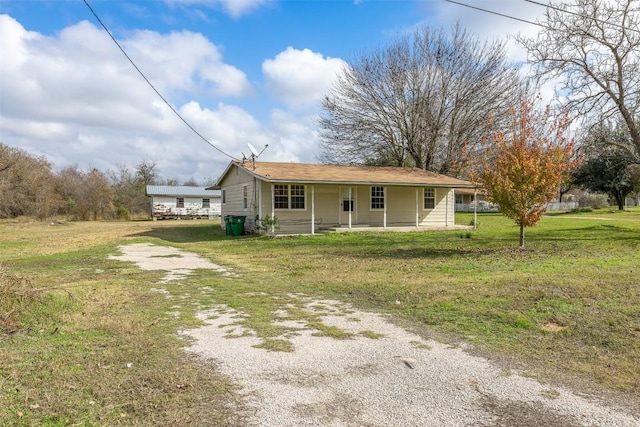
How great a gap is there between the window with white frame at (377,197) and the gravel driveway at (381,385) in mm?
17246

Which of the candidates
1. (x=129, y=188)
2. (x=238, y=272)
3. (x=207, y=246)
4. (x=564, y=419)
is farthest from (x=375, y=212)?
(x=129, y=188)

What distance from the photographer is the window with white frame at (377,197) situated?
2272 centimetres

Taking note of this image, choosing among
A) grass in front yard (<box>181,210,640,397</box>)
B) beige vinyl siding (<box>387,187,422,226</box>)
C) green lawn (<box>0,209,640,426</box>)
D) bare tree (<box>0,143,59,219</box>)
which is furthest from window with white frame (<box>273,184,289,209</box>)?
bare tree (<box>0,143,59,219</box>)

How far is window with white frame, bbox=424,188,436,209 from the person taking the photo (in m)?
24.0

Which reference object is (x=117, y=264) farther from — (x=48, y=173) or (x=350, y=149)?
(x=48, y=173)

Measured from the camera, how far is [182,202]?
43344 mm

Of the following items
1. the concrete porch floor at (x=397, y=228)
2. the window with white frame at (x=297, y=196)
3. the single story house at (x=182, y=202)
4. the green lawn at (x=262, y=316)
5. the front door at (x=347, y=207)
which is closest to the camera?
the green lawn at (x=262, y=316)

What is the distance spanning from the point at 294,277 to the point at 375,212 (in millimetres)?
13381

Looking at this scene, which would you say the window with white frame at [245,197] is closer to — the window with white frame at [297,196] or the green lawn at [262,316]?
the window with white frame at [297,196]

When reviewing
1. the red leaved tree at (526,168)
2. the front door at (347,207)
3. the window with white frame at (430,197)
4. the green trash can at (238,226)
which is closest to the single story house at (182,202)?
the green trash can at (238,226)

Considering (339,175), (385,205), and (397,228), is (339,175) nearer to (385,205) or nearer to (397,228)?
(385,205)

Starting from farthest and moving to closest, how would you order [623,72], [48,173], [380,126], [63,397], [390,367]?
[48,173] → [380,126] → [623,72] → [390,367] → [63,397]

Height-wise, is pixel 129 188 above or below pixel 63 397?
above

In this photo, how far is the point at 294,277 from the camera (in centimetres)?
988
